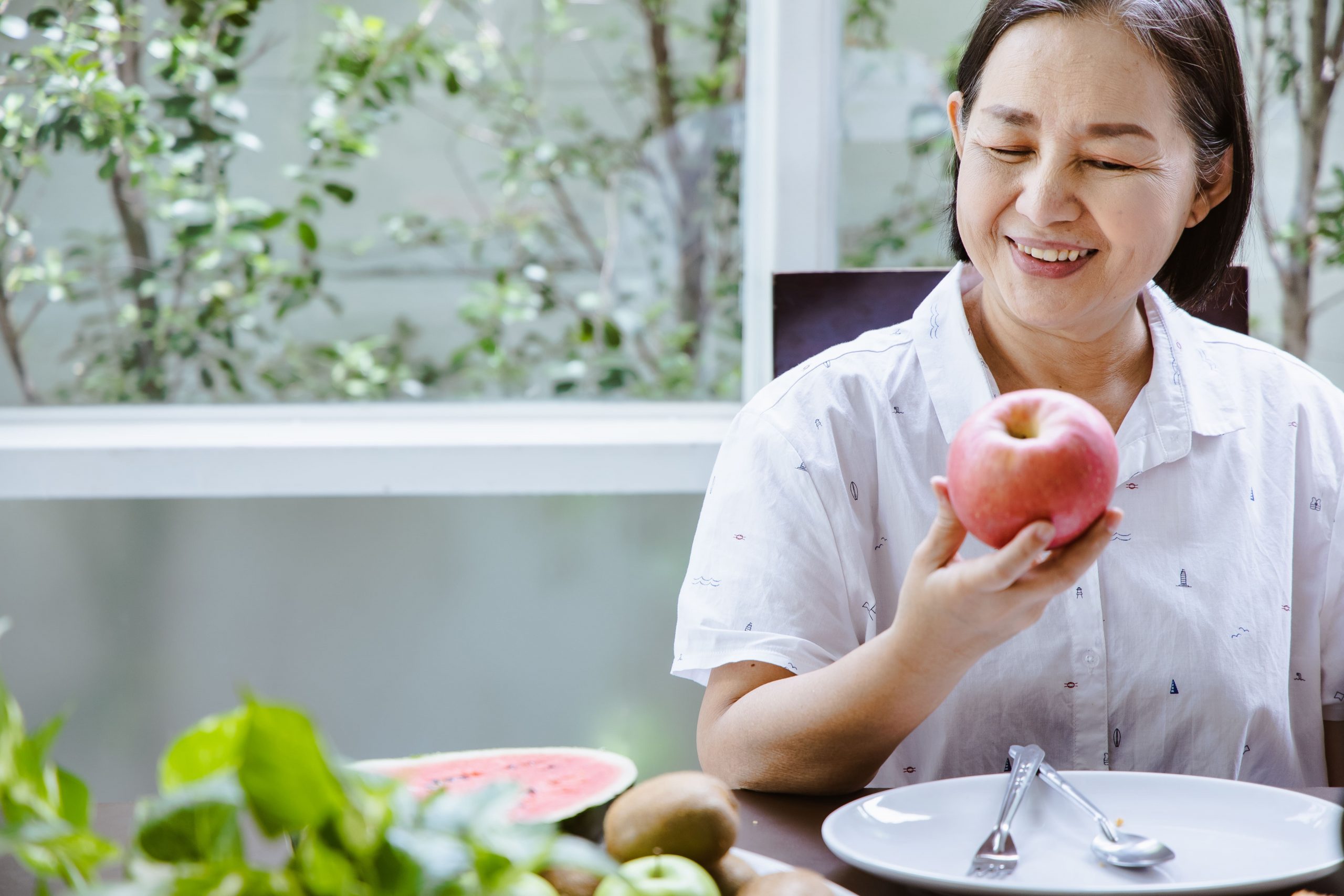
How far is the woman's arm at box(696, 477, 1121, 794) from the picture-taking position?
2.45ft

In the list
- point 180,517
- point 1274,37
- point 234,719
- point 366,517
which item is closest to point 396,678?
point 366,517

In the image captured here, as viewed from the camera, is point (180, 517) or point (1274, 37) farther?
point (1274, 37)

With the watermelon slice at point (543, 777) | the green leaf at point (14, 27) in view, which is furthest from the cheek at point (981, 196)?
the green leaf at point (14, 27)

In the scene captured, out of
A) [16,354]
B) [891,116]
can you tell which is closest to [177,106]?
[16,354]

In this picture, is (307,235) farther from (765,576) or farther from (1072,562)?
(1072,562)

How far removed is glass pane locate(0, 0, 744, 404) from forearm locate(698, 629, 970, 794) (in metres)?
1.29

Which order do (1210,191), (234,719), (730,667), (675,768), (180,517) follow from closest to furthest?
1. (234,719)
2. (730,667)
3. (1210,191)
4. (180,517)
5. (675,768)

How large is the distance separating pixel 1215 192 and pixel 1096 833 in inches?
26.7

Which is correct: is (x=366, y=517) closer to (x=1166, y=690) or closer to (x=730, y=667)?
(x=730, y=667)

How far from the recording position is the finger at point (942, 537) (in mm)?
769

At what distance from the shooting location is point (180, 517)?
1882 millimetres

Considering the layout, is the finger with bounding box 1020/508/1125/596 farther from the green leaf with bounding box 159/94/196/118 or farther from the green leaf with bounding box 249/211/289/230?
the green leaf with bounding box 159/94/196/118

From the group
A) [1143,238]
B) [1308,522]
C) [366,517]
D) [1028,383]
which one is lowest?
[366,517]

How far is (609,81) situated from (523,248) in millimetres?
329
